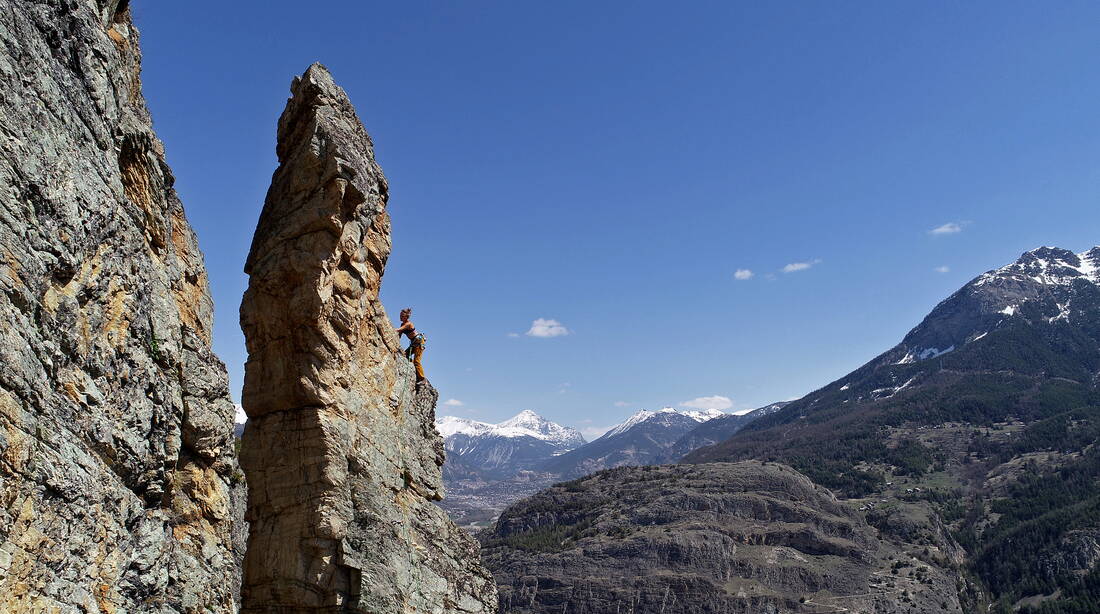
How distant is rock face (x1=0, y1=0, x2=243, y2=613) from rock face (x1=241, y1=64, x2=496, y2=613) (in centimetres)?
380

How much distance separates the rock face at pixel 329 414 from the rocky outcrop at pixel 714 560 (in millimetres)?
125850

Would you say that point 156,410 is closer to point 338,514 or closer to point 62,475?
point 62,475

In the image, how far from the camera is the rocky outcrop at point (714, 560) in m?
141

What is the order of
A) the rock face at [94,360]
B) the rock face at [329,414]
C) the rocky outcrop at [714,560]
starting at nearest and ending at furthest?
1. the rock face at [94,360]
2. the rock face at [329,414]
3. the rocky outcrop at [714,560]

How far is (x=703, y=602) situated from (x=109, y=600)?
142m

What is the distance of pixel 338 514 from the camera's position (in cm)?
2092

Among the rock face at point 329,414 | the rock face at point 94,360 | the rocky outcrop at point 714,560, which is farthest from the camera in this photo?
the rocky outcrop at point 714,560

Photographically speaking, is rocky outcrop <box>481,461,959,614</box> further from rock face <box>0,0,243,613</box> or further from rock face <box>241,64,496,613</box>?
rock face <box>0,0,243,613</box>

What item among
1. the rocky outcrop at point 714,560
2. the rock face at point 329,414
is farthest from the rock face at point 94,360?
the rocky outcrop at point 714,560

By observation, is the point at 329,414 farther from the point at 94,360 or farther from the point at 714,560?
the point at 714,560

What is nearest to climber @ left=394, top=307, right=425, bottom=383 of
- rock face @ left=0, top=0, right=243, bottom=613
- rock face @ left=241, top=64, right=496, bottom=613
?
rock face @ left=241, top=64, right=496, bottom=613

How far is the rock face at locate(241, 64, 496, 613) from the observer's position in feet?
67.6

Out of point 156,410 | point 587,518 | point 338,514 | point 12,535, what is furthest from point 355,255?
point 587,518

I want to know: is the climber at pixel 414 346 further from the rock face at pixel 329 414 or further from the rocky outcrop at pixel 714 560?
the rocky outcrop at pixel 714 560
